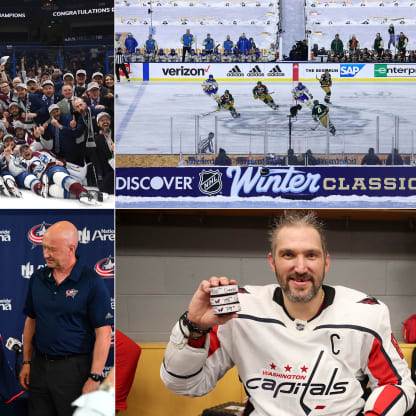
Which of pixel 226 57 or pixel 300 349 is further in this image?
pixel 226 57

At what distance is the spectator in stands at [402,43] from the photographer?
115 inches

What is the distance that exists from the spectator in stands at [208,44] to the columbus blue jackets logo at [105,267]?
50.7 inches

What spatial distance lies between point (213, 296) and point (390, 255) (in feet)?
6.16

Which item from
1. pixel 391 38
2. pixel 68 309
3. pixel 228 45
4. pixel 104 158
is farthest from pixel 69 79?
pixel 391 38

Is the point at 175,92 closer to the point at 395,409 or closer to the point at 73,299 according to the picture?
the point at 73,299

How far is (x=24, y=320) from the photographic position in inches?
84.4

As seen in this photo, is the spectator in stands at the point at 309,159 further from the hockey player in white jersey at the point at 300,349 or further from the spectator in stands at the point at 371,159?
the hockey player in white jersey at the point at 300,349

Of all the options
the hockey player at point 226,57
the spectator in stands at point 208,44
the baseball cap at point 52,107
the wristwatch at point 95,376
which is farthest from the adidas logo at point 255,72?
the wristwatch at point 95,376

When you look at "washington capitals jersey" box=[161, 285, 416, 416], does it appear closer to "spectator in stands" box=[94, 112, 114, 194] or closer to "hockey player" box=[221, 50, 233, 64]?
"spectator in stands" box=[94, 112, 114, 194]

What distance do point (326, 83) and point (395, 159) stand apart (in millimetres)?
491

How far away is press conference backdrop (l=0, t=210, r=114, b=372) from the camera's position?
6.93 ft

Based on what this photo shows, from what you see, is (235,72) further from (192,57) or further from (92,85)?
(92,85)

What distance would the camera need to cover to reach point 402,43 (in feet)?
9.61

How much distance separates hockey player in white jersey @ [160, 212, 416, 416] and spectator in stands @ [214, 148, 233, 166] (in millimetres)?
950
